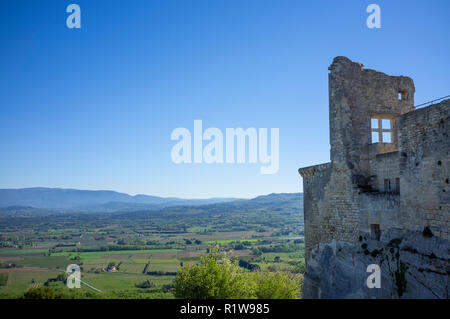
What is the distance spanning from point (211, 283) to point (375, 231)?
847cm

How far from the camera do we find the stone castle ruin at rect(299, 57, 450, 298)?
10875mm

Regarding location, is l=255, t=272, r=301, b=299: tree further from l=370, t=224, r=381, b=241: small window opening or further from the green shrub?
l=370, t=224, r=381, b=241: small window opening

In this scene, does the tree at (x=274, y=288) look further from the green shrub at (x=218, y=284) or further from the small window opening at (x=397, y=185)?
the small window opening at (x=397, y=185)

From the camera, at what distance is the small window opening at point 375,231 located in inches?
543

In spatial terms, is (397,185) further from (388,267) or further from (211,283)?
(211,283)

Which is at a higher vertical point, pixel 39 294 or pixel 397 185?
pixel 397 185

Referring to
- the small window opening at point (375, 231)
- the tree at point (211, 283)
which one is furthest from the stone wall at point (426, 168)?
the tree at point (211, 283)

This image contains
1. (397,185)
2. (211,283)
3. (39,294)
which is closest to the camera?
(397,185)

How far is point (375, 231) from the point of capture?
13961 millimetres

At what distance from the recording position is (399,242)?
40.7 ft

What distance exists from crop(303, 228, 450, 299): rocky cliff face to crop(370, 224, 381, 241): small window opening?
0.70 ft

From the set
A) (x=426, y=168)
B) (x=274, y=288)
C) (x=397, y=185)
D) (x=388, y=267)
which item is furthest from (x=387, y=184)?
(x=274, y=288)

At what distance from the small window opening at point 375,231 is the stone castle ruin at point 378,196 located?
4 centimetres
